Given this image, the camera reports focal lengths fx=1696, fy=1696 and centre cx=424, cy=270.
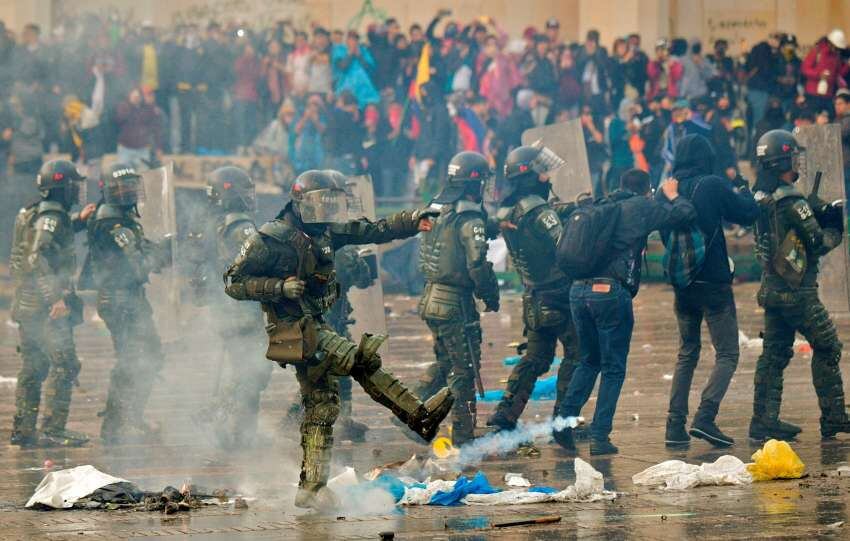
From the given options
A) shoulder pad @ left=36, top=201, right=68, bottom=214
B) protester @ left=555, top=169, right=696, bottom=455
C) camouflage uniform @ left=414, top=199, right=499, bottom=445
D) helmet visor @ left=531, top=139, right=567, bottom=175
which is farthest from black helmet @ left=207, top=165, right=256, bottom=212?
protester @ left=555, top=169, right=696, bottom=455

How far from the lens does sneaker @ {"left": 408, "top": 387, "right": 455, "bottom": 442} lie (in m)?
8.79

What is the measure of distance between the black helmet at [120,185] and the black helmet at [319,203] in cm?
318

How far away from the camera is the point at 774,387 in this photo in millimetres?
11195

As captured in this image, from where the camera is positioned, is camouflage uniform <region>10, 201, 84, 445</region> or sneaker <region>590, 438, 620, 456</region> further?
camouflage uniform <region>10, 201, 84, 445</region>

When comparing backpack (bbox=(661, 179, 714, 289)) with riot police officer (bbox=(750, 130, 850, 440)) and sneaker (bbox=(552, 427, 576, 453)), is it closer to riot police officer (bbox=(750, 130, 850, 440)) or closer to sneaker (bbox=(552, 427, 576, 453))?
riot police officer (bbox=(750, 130, 850, 440))

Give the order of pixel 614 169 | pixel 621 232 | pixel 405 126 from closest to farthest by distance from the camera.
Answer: pixel 621 232, pixel 614 169, pixel 405 126

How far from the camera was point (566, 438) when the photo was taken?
11.1 m

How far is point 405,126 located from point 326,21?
6178 mm

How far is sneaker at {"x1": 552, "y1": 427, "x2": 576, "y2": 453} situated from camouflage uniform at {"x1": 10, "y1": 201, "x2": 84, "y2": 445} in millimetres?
3524

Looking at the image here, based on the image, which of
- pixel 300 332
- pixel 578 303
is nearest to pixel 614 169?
pixel 578 303

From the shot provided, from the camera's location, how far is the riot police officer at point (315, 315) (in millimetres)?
8875

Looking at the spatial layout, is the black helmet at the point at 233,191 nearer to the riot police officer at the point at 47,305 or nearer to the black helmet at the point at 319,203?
the riot police officer at the point at 47,305

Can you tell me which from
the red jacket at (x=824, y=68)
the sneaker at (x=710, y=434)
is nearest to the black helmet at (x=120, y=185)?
the sneaker at (x=710, y=434)

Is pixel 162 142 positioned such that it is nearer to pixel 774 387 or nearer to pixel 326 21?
pixel 326 21
